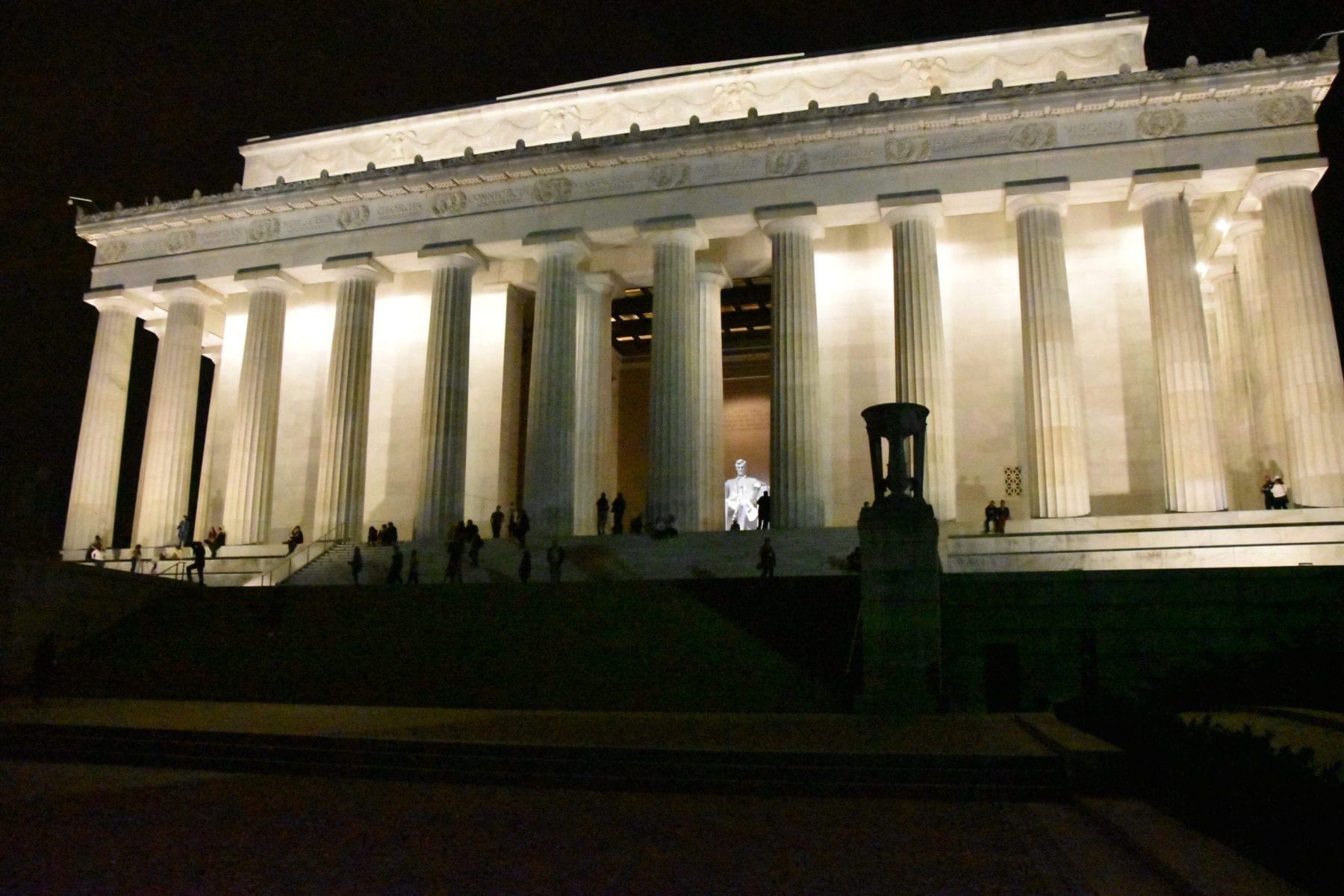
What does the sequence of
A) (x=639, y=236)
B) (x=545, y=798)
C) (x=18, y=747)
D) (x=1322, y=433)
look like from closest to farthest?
(x=545, y=798), (x=18, y=747), (x=1322, y=433), (x=639, y=236)

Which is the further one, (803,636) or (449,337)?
(449,337)

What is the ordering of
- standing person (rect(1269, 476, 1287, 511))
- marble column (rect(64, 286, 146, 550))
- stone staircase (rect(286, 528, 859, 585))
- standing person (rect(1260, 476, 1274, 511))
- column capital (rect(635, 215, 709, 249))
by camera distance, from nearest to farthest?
standing person (rect(1269, 476, 1287, 511)), standing person (rect(1260, 476, 1274, 511)), stone staircase (rect(286, 528, 859, 585)), column capital (rect(635, 215, 709, 249)), marble column (rect(64, 286, 146, 550))

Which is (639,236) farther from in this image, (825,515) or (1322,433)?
(1322,433)

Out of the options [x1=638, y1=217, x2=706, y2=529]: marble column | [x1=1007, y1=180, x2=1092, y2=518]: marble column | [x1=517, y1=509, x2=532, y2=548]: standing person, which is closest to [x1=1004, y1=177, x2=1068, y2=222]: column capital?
[x1=1007, y1=180, x2=1092, y2=518]: marble column

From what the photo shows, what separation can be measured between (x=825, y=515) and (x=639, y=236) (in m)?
11.6

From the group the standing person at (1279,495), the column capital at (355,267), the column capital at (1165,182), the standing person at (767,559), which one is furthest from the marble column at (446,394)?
the standing person at (1279,495)

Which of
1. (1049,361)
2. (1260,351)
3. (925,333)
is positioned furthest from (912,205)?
(1260,351)

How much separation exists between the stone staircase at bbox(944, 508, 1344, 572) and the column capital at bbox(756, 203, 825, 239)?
438 inches

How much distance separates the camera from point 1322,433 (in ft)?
94.1

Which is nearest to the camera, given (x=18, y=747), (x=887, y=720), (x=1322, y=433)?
(x=18, y=747)

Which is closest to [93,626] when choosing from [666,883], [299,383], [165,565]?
[165,565]

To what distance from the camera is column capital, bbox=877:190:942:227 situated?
107 ft

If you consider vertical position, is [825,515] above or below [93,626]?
above

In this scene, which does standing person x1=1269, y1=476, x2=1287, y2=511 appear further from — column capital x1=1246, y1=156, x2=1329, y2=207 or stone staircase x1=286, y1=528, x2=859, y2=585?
stone staircase x1=286, y1=528, x2=859, y2=585
